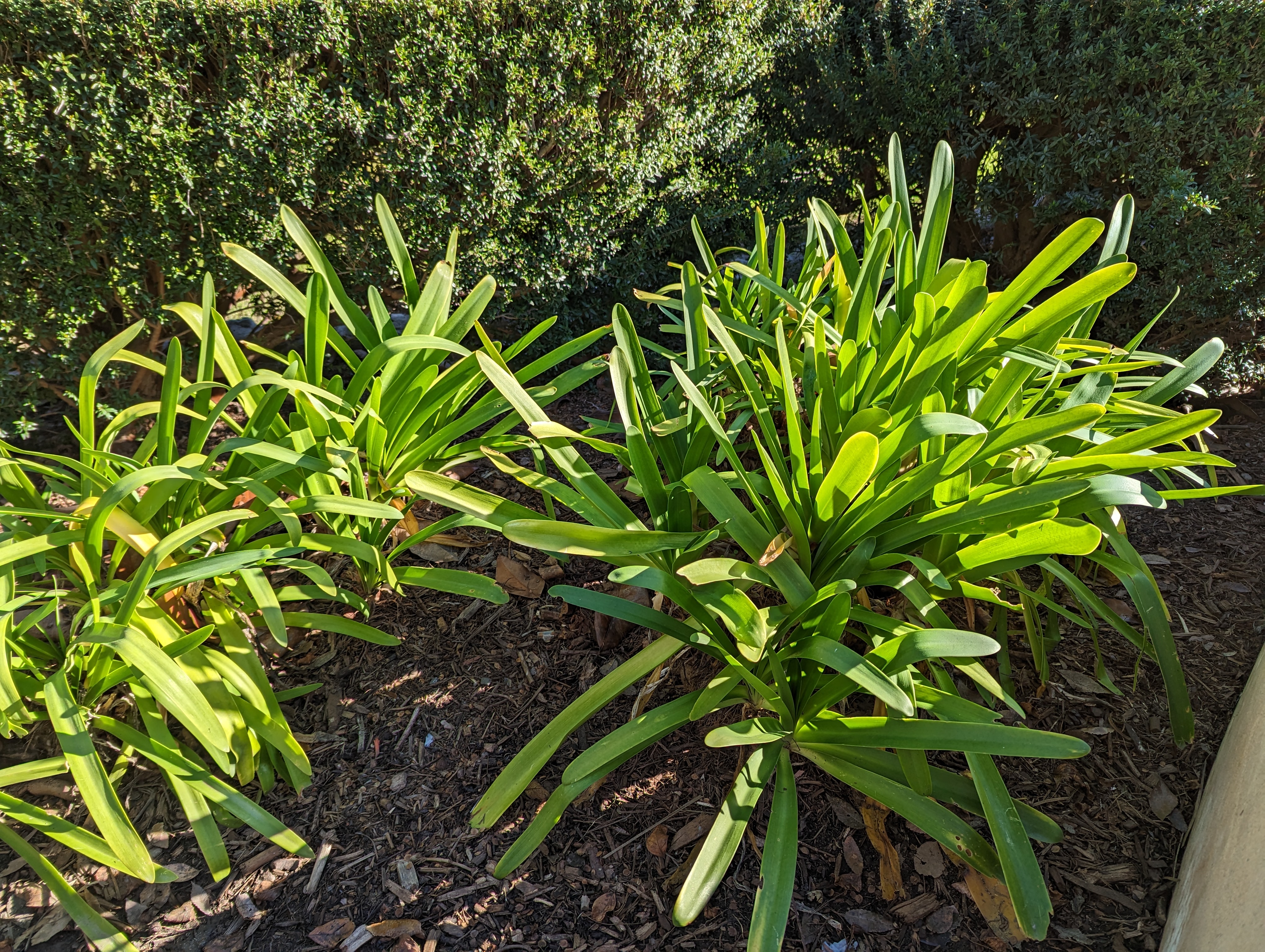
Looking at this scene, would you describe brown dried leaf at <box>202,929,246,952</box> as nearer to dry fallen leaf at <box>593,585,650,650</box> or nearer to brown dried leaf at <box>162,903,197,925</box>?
brown dried leaf at <box>162,903,197,925</box>

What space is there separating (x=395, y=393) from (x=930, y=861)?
66.8 inches

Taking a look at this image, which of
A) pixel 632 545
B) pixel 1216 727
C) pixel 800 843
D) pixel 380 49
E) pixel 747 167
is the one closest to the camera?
pixel 632 545

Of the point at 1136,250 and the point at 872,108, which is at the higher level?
the point at 872,108

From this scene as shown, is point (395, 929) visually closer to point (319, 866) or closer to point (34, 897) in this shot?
point (319, 866)

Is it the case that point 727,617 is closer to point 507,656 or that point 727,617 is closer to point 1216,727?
point 507,656

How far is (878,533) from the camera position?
5.14ft

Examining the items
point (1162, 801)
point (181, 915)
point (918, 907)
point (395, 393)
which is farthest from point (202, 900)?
point (1162, 801)

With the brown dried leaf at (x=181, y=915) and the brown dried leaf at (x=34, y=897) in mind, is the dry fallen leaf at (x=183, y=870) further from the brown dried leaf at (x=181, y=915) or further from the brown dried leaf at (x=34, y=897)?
the brown dried leaf at (x=34, y=897)

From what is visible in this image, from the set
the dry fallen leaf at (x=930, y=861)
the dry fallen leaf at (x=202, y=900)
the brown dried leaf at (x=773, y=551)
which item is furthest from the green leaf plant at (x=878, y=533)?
the dry fallen leaf at (x=202, y=900)

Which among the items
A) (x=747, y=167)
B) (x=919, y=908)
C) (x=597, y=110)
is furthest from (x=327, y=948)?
(x=747, y=167)

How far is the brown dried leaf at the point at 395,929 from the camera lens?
4.75 feet

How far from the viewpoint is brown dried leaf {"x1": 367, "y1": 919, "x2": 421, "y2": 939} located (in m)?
1.45

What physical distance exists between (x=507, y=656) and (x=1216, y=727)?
175 cm

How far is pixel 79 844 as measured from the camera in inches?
57.8
